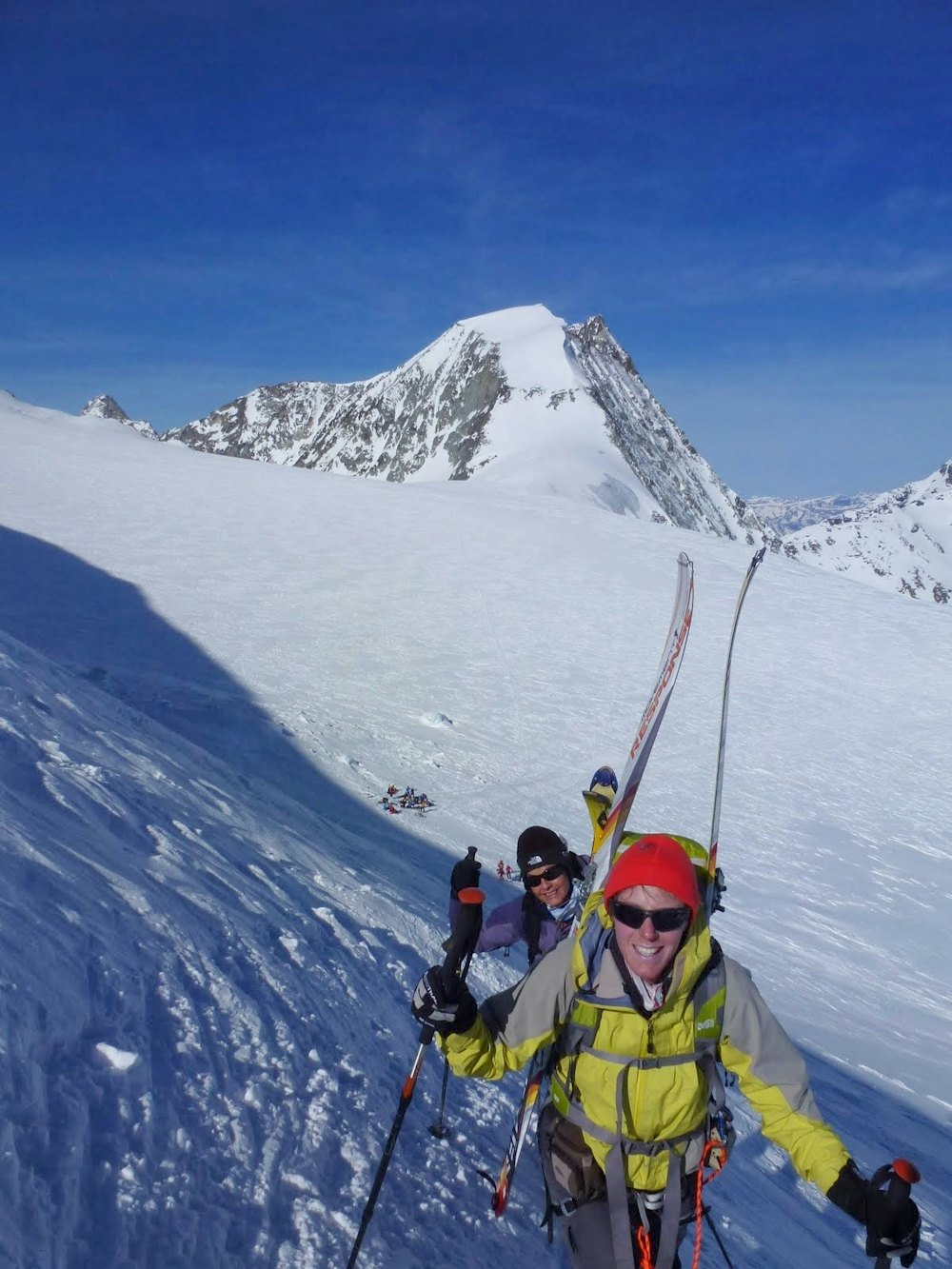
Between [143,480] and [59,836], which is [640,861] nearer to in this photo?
[59,836]

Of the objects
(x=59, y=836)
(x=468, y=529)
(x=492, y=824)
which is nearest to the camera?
(x=59, y=836)

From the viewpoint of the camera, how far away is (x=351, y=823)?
12.2 meters

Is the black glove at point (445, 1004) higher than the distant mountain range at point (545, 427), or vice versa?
the distant mountain range at point (545, 427)

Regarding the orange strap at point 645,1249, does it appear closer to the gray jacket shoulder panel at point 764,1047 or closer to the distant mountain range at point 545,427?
the gray jacket shoulder panel at point 764,1047

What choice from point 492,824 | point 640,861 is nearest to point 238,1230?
point 640,861

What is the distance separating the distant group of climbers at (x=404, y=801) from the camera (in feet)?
43.3

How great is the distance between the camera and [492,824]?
1333 centimetres

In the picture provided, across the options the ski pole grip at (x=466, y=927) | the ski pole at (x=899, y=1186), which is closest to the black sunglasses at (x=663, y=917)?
the ski pole grip at (x=466, y=927)

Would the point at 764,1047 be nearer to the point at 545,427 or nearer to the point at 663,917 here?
the point at 663,917

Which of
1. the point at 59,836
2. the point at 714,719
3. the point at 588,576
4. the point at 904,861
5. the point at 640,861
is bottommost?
the point at 59,836

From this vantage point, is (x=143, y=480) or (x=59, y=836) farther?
(x=143, y=480)

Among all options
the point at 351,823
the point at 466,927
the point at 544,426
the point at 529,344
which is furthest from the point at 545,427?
the point at 466,927

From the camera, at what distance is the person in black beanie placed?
15.1ft

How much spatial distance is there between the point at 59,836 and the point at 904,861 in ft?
43.0
